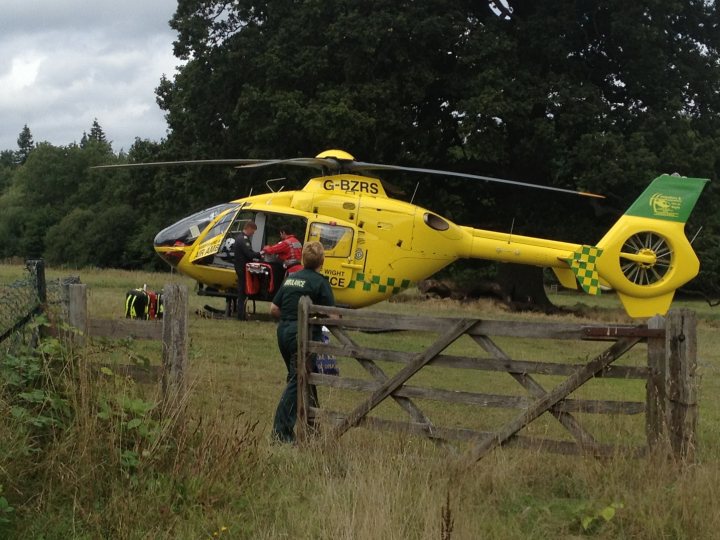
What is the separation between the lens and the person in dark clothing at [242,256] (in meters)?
16.2

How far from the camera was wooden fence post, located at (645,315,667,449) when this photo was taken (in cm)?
647

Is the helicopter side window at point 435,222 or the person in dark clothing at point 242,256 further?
the helicopter side window at point 435,222

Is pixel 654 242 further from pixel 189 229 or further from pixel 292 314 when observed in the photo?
pixel 292 314

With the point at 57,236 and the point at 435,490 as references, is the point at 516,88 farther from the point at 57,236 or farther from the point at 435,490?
the point at 57,236

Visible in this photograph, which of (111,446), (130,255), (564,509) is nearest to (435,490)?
(564,509)

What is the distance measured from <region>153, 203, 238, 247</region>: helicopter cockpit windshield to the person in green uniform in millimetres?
8931

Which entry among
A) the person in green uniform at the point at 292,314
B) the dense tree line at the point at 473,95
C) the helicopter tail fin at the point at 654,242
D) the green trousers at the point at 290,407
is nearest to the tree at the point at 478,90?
the dense tree line at the point at 473,95

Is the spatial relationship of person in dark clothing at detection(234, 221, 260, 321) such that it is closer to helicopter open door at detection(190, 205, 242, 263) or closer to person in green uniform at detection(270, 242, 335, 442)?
helicopter open door at detection(190, 205, 242, 263)

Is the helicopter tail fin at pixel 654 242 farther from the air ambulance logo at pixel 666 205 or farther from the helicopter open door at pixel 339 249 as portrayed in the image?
the helicopter open door at pixel 339 249

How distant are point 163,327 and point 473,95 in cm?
1801

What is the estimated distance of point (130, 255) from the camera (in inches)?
3017

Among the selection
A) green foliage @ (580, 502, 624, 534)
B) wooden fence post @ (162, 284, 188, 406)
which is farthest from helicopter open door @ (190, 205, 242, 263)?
green foliage @ (580, 502, 624, 534)

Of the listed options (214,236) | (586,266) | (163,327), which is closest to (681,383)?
(163,327)

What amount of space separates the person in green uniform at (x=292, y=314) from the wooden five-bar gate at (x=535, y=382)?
31 centimetres
